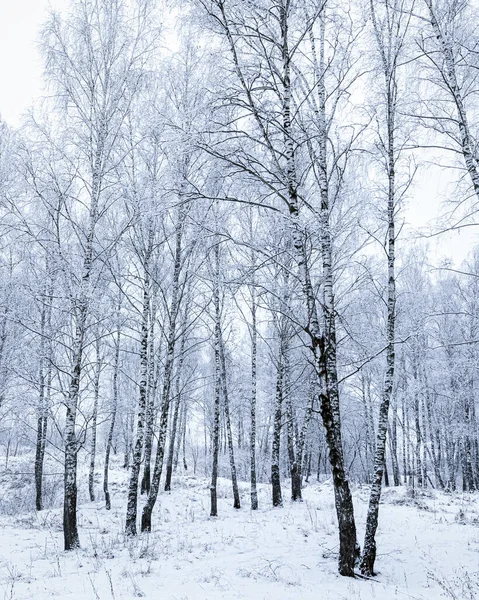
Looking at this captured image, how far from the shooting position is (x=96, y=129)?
335 inches

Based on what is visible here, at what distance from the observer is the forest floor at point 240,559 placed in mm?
4914

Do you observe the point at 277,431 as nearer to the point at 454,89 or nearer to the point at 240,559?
the point at 240,559

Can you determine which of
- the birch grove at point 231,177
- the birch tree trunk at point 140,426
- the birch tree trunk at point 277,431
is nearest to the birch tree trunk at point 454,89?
the birch grove at point 231,177

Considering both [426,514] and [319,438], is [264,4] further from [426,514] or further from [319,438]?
[319,438]

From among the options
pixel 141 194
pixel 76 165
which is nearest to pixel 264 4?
pixel 141 194

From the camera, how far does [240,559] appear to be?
21.3ft

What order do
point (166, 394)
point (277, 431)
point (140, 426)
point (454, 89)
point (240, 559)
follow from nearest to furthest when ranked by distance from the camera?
point (454, 89), point (240, 559), point (140, 426), point (166, 394), point (277, 431)

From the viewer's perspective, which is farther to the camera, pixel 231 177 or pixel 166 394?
pixel 166 394

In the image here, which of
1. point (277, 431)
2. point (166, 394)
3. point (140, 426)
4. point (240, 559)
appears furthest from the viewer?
point (277, 431)

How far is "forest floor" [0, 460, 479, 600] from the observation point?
16.1ft

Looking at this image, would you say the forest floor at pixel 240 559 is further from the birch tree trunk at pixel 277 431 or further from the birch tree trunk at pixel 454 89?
the birch tree trunk at pixel 454 89

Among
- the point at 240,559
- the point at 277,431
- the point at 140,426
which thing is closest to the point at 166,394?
the point at 140,426

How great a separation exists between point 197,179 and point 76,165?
2571 millimetres

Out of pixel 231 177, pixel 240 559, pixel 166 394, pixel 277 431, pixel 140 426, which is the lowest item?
pixel 240 559
